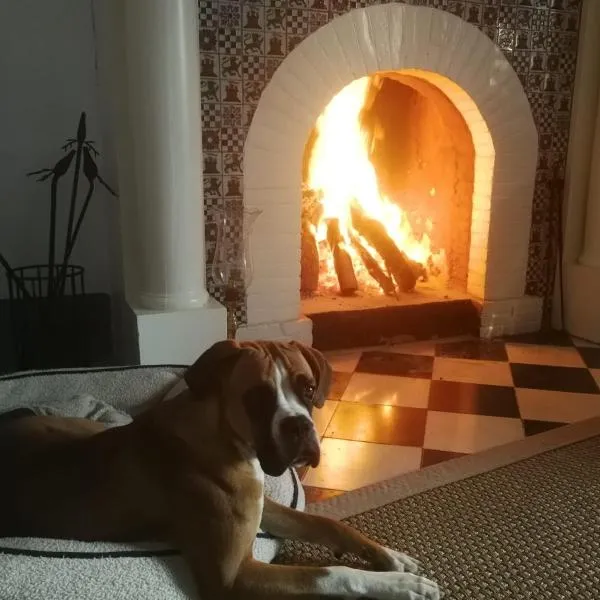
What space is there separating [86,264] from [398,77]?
62.1 inches

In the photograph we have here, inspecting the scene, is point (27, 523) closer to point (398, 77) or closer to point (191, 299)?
point (191, 299)

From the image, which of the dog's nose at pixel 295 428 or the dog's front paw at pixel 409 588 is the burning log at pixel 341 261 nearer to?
the dog's front paw at pixel 409 588

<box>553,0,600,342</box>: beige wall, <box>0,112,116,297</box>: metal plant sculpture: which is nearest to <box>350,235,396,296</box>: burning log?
<box>553,0,600,342</box>: beige wall

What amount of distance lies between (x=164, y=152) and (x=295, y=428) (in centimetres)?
140

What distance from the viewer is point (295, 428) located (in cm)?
115

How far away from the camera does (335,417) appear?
2.37 meters

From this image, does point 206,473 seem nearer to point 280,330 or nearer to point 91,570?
point 91,570

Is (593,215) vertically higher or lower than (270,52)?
lower

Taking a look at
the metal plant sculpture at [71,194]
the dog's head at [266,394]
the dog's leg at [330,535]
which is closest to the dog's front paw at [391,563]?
the dog's leg at [330,535]

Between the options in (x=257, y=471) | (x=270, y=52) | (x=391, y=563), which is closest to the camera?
(x=257, y=471)

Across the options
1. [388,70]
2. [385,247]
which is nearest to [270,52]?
[388,70]

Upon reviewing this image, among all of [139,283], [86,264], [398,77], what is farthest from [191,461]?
[398,77]

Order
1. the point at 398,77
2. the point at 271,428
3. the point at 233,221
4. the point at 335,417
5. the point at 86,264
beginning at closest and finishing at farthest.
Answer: the point at 271,428 < the point at 335,417 < the point at 233,221 < the point at 86,264 < the point at 398,77

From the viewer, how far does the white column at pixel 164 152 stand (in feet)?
7.30
